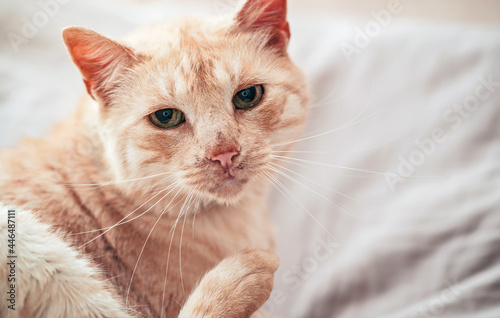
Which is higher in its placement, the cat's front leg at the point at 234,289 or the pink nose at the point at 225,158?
the pink nose at the point at 225,158

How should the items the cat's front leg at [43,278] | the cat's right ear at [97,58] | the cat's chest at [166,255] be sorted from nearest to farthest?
the cat's front leg at [43,278] → the cat's right ear at [97,58] → the cat's chest at [166,255]

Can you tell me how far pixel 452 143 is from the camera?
1.62m

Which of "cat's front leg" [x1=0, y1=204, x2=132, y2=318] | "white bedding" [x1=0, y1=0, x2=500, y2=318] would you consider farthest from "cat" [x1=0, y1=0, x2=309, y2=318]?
A: "white bedding" [x1=0, y1=0, x2=500, y2=318]

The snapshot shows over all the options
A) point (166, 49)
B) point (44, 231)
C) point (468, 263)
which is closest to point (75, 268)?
point (44, 231)

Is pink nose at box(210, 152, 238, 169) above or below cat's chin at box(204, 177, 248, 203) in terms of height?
above

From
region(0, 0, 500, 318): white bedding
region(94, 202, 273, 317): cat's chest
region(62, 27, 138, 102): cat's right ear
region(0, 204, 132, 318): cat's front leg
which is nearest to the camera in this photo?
region(0, 204, 132, 318): cat's front leg

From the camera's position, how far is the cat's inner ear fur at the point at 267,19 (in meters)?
1.18

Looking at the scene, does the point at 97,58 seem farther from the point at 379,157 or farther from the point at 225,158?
the point at 379,157

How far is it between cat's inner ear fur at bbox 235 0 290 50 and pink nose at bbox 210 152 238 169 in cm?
42

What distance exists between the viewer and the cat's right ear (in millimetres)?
1060

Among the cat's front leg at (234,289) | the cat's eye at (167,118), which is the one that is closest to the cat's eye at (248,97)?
the cat's eye at (167,118)

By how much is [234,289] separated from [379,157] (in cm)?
102

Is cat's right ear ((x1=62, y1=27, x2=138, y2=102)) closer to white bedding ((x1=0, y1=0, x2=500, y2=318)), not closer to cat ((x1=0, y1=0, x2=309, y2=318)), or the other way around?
cat ((x1=0, y1=0, x2=309, y2=318))

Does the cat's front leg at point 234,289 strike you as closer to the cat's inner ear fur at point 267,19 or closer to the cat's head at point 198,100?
the cat's head at point 198,100
